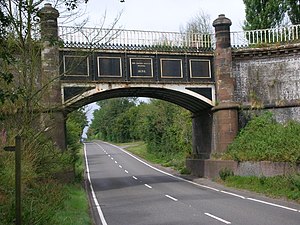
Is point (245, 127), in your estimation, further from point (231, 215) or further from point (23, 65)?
point (23, 65)

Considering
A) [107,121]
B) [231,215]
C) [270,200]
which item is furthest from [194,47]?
[107,121]

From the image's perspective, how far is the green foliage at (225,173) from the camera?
2089 cm

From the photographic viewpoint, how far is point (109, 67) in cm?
2150

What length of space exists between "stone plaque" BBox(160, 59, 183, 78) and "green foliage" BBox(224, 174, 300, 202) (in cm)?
636

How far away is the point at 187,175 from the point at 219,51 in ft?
29.6

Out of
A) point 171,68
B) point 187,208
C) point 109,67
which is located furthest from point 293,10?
point 187,208

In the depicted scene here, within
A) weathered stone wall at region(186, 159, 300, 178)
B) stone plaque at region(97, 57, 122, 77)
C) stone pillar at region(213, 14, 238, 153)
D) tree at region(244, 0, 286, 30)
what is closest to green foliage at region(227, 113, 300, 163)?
weathered stone wall at region(186, 159, 300, 178)

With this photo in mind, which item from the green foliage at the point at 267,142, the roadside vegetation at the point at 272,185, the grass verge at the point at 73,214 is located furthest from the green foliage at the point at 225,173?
the grass verge at the point at 73,214

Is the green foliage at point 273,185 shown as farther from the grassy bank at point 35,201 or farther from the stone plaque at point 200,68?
the grassy bank at point 35,201

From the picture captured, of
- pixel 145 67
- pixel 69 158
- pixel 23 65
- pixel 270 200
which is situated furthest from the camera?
pixel 145 67

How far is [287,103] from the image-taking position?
22500 millimetres

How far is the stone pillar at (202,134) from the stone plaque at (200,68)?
7.53 ft

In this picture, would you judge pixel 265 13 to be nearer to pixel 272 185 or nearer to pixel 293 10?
pixel 293 10

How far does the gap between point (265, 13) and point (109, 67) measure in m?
17.2
